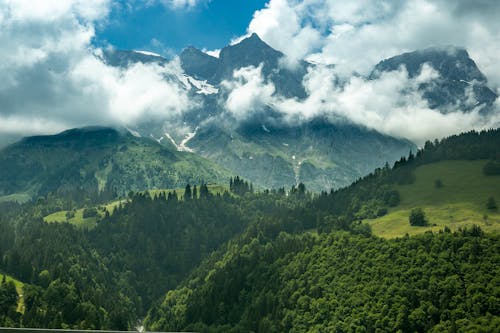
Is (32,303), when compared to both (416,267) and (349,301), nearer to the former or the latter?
(349,301)

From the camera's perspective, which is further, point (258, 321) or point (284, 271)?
point (284, 271)

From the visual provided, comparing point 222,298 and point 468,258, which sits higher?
point 468,258

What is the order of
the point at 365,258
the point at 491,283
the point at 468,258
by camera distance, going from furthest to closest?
the point at 365,258 < the point at 468,258 < the point at 491,283

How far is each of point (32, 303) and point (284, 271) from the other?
80.6 metres

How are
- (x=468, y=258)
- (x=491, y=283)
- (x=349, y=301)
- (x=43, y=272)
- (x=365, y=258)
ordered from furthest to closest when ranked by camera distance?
(x=43, y=272)
(x=365, y=258)
(x=349, y=301)
(x=468, y=258)
(x=491, y=283)

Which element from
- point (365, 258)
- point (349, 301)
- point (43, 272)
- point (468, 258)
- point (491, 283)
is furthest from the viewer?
point (43, 272)

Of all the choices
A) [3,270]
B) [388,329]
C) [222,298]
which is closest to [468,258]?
[388,329]

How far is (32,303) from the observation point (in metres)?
152

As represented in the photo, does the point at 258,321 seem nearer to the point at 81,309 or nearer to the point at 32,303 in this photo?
the point at 81,309

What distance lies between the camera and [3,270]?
616 ft

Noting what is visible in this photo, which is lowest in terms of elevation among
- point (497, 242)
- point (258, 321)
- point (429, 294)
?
point (258, 321)

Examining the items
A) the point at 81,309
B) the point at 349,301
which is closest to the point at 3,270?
the point at 81,309

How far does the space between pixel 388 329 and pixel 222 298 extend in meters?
74.1

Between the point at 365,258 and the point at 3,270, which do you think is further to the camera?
the point at 3,270
